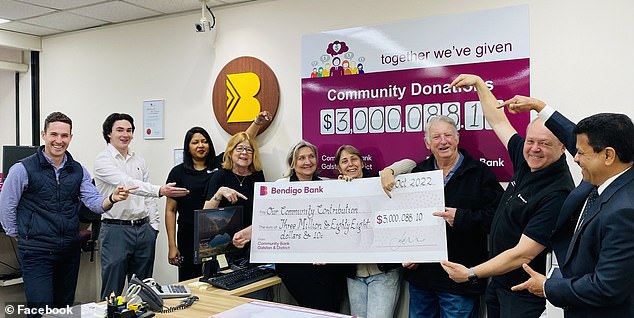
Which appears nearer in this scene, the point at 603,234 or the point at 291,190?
the point at 603,234

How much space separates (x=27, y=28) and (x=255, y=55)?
2508mm

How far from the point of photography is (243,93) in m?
4.05

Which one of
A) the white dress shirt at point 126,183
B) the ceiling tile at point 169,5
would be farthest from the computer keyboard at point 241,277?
the ceiling tile at point 169,5

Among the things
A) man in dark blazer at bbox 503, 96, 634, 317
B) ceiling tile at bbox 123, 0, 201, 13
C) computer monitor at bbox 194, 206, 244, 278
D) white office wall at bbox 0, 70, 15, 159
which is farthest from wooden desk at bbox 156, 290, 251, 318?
white office wall at bbox 0, 70, 15, 159

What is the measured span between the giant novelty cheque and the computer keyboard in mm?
118

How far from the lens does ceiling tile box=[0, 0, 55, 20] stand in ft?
13.6

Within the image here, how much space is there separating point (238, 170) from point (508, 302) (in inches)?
75.7

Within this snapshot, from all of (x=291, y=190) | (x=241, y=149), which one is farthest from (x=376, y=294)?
(x=241, y=149)

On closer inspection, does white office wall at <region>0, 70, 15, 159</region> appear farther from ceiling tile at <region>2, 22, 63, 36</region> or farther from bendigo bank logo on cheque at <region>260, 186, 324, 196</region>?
bendigo bank logo on cheque at <region>260, 186, 324, 196</region>

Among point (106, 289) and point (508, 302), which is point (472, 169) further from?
point (106, 289)

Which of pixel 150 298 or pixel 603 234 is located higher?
pixel 603 234

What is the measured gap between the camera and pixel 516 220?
2.48m

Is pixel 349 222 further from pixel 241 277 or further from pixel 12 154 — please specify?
pixel 12 154

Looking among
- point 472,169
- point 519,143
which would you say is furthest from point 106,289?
point 519,143
